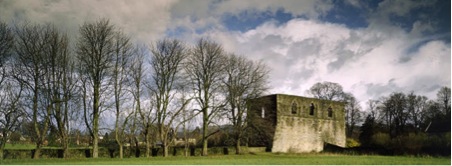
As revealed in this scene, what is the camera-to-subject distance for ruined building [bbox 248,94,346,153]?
2545 cm

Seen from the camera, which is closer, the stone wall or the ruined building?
the ruined building

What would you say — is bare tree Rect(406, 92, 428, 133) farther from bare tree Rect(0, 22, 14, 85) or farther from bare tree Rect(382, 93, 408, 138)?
bare tree Rect(0, 22, 14, 85)

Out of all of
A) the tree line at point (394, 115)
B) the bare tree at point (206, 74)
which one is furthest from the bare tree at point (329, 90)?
the bare tree at point (206, 74)

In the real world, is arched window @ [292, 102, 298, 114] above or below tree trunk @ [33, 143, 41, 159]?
above

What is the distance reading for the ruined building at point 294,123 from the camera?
2545 centimetres

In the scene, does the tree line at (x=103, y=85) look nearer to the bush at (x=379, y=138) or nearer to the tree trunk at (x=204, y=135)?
the tree trunk at (x=204, y=135)

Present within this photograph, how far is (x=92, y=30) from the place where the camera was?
61.3 ft

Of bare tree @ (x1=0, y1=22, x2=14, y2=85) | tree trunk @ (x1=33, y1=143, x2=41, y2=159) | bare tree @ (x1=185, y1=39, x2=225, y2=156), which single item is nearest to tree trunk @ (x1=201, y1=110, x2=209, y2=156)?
bare tree @ (x1=185, y1=39, x2=225, y2=156)

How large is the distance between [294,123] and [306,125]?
4.08 feet

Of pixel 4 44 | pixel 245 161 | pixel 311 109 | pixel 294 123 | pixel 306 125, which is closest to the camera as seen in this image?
pixel 245 161

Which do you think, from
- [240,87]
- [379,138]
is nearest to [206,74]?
[240,87]

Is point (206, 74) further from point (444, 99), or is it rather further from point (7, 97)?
→ point (444, 99)

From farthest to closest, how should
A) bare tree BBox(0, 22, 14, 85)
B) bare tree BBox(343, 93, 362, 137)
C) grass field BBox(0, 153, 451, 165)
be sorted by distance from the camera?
bare tree BBox(343, 93, 362, 137) < bare tree BBox(0, 22, 14, 85) < grass field BBox(0, 153, 451, 165)

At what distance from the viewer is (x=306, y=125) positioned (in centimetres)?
2817
